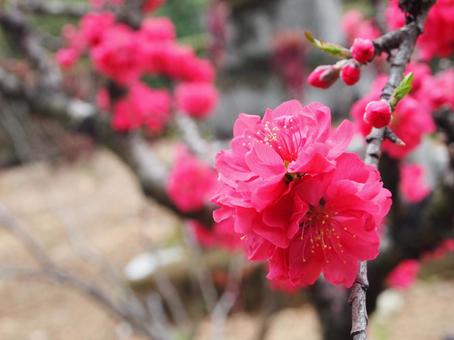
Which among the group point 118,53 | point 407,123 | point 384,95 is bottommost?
point 118,53

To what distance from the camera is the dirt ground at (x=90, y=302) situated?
3.38m

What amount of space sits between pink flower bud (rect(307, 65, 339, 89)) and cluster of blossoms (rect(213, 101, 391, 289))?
0.10 metres

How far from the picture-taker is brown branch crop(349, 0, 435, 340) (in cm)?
45

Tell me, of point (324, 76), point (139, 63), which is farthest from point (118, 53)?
point (324, 76)

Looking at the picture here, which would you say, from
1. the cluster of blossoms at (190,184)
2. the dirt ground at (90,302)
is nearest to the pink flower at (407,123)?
the dirt ground at (90,302)

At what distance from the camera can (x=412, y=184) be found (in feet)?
5.73

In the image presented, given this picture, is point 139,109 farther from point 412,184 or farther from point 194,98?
point 412,184

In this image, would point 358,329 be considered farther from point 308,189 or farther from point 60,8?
point 60,8

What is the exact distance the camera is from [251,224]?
1.74 feet

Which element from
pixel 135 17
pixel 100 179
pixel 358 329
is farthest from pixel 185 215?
pixel 100 179

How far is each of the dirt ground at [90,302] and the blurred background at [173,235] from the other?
1 cm

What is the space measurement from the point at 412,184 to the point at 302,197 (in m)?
1.32

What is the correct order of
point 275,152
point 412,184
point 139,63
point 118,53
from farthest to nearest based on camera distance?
point 139,63 < point 118,53 < point 412,184 < point 275,152

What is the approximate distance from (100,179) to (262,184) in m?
8.02
